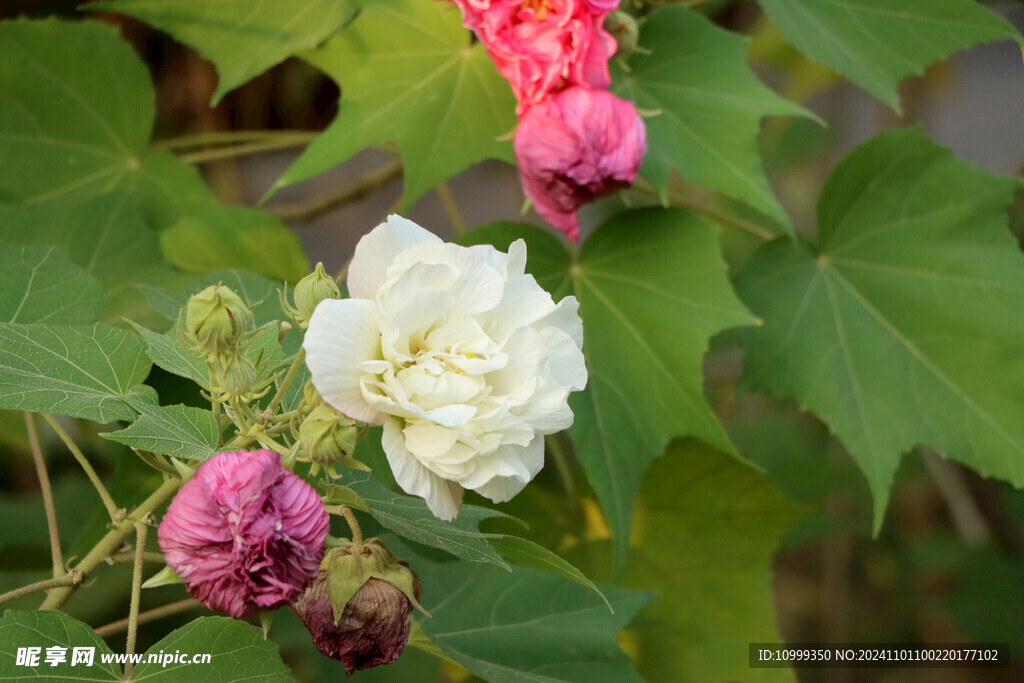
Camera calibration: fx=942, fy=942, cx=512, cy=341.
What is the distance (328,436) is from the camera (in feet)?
1.49

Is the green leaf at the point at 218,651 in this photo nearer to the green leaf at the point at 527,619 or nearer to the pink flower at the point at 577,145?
the green leaf at the point at 527,619

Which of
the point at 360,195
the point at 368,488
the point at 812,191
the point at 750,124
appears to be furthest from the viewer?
the point at 812,191

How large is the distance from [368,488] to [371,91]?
41 centimetres

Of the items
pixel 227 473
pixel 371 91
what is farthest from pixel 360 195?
pixel 227 473

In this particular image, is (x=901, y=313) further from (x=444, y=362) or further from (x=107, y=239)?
(x=107, y=239)

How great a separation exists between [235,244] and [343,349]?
20.1 inches

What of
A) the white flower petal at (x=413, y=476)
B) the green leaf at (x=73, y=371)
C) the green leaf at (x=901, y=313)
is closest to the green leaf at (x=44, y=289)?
the green leaf at (x=73, y=371)

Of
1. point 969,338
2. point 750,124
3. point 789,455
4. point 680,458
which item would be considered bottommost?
point 789,455

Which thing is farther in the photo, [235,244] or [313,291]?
[235,244]

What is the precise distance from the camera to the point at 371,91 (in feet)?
2.72

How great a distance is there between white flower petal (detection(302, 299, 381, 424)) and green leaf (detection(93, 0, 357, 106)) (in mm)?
481

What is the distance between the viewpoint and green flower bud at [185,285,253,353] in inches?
17.9

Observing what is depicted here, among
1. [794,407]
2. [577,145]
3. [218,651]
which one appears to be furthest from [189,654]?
[794,407]

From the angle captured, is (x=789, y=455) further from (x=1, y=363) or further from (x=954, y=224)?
(x=1, y=363)
